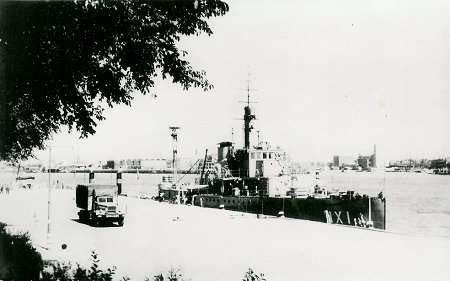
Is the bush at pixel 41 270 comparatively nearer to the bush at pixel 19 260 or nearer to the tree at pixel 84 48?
the bush at pixel 19 260

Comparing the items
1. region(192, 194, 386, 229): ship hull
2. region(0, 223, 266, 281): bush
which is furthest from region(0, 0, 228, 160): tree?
region(192, 194, 386, 229): ship hull

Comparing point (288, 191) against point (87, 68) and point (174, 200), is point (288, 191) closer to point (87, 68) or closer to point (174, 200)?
point (174, 200)

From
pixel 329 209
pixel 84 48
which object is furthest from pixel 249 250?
pixel 329 209

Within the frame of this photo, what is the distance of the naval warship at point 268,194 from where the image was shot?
41.1m

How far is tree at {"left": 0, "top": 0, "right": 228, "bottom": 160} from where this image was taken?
29.9ft

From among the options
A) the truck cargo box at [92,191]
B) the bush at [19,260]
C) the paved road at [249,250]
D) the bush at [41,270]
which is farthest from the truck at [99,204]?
the bush at [41,270]

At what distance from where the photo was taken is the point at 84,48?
9.83 meters

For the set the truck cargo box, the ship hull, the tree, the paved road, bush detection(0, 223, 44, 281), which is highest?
the tree

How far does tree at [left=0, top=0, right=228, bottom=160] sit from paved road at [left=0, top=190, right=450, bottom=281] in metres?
5.30

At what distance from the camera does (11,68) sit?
9398 mm

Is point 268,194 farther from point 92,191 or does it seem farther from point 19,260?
point 19,260

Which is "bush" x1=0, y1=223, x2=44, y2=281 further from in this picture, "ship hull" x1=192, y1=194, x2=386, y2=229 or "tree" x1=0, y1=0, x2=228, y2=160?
"ship hull" x1=192, y1=194, x2=386, y2=229

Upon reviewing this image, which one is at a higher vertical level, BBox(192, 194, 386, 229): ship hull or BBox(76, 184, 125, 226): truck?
BBox(76, 184, 125, 226): truck

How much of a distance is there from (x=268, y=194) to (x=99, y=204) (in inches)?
829
